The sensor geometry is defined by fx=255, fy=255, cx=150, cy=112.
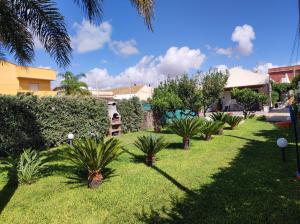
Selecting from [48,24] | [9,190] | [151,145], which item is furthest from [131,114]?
[9,190]

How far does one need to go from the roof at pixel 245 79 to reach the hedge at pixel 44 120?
20683mm

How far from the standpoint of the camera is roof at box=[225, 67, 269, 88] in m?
31.0

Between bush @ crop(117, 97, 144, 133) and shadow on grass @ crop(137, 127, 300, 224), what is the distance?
11391mm

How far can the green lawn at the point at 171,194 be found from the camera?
14.1 feet

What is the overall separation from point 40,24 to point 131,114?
1166 cm

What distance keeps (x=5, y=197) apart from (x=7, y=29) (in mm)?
4623

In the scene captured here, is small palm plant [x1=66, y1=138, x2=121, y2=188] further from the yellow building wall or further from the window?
the window

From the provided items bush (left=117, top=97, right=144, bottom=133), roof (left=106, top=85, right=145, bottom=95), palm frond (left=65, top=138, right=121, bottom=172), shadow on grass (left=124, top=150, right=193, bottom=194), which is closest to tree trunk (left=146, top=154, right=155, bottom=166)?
shadow on grass (left=124, top=150, right=193, bottom=194)

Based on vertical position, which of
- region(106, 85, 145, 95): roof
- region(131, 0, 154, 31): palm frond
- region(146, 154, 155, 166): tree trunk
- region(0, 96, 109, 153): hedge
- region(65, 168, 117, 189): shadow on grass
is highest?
region(106, 85, 145, 95): roof

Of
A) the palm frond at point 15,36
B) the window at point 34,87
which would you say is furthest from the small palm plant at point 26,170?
the window at point 34,87

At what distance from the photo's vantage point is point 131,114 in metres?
18.2

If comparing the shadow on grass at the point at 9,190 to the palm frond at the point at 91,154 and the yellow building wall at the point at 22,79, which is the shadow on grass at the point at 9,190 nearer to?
the palm frond at the point at 91,154

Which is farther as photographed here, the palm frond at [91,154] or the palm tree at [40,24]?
the palm tree at [40,24]

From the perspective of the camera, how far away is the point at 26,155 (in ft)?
23.1
